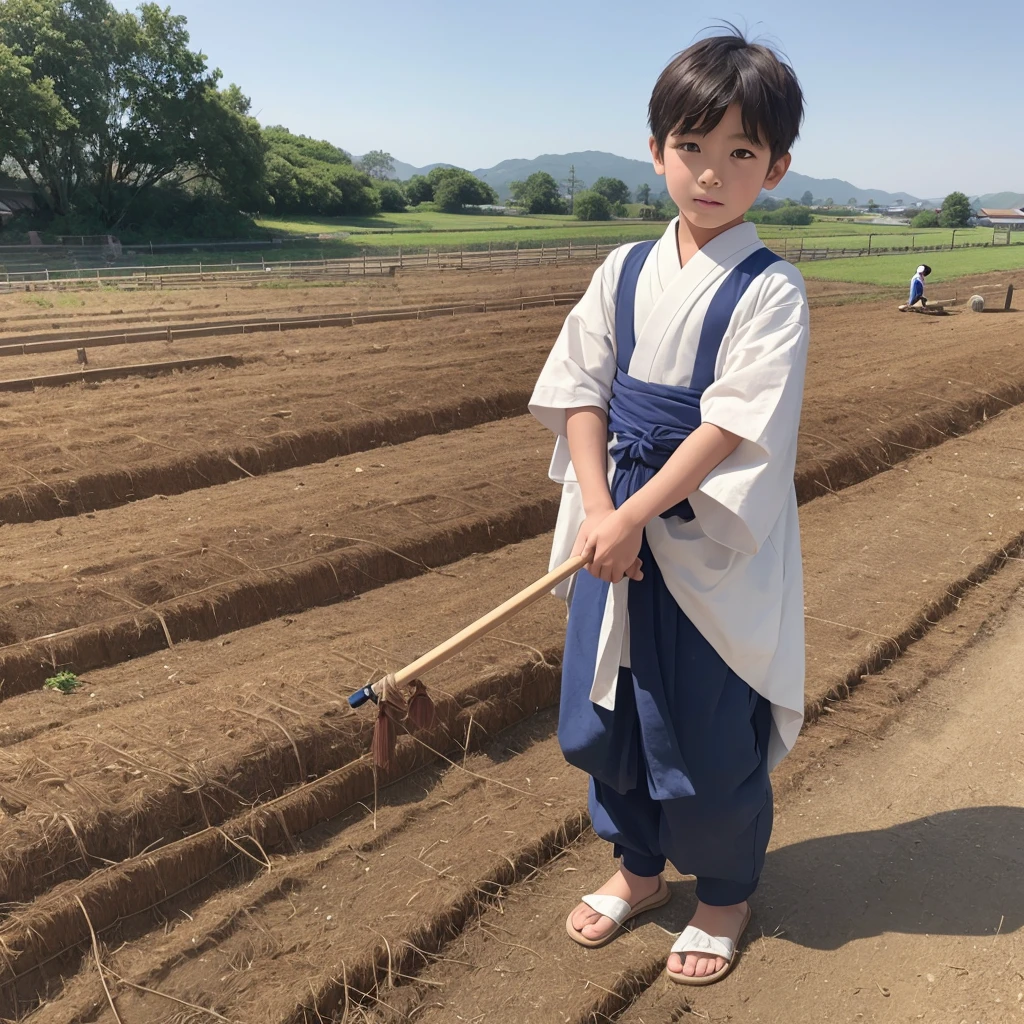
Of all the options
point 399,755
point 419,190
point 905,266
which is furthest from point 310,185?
point 399,755

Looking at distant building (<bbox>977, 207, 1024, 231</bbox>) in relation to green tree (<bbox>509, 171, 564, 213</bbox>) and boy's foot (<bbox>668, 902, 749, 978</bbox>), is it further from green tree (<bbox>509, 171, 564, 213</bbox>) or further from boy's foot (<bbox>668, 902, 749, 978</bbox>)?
boy's foot (<bbox>668, 902, 749, 978</bbox>)

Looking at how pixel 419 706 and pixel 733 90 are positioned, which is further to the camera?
pixel 419 706

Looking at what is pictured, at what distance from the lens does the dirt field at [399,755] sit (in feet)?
9.22

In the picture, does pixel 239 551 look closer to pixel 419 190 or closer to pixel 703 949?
pixel 703 949

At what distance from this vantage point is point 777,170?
2473 millimetres

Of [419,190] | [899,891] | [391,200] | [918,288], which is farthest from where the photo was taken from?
[419,190]

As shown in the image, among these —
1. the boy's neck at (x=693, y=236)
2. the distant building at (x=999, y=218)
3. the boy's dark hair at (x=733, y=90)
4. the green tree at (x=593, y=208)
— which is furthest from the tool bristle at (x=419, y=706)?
the distant building at (x=999, y=218)

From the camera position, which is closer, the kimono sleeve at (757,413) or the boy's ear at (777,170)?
the kimono sleeve at (757,413)

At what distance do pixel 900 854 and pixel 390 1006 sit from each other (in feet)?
6.18

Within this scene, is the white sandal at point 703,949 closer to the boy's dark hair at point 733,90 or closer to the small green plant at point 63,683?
the boy's dark hair at point 733,90

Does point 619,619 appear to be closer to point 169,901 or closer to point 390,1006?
point 390,1006

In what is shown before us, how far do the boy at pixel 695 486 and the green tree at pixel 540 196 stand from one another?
266ft

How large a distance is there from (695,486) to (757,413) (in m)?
0.24

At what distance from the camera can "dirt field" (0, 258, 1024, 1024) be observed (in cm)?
281
